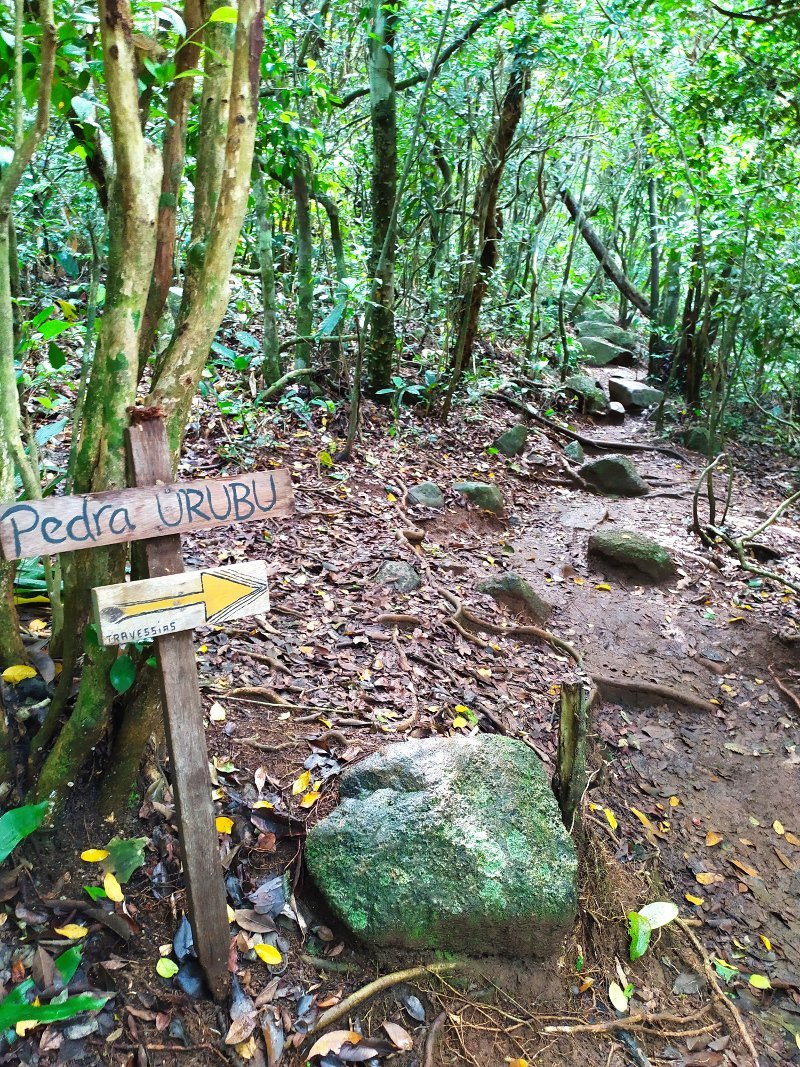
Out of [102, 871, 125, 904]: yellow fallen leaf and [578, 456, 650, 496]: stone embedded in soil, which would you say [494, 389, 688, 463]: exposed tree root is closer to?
[578, 456, 650, 496]: stone embedded in soil

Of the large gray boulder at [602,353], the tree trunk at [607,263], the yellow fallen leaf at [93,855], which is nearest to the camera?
the yellow fallen leaf at [93,855]

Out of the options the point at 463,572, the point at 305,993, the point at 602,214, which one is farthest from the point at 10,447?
the point at 602,214

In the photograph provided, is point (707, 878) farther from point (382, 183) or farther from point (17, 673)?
point (382, 183)

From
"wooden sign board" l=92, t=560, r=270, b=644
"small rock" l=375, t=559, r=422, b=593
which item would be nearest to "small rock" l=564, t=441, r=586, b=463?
"small rock" l=375, t=559, r=422, b=593

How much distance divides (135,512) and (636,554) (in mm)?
5460

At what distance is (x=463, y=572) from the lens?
19.3 ft

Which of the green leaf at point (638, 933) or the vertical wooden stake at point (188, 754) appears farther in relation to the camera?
the green leaf at point (638, 933)

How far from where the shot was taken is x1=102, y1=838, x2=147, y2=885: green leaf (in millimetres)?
2389

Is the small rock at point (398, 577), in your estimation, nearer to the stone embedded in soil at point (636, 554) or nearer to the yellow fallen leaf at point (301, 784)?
the yellow fallen leaf at point (301, 784)

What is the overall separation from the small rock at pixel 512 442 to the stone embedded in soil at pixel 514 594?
11.3 ft

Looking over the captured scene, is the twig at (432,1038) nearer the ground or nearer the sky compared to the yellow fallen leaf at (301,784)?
nearer the ground

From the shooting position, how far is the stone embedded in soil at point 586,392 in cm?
1155

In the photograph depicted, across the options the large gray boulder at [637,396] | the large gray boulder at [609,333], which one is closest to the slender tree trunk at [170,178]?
the large gray boulder at [637,396]

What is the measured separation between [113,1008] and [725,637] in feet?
17.1
